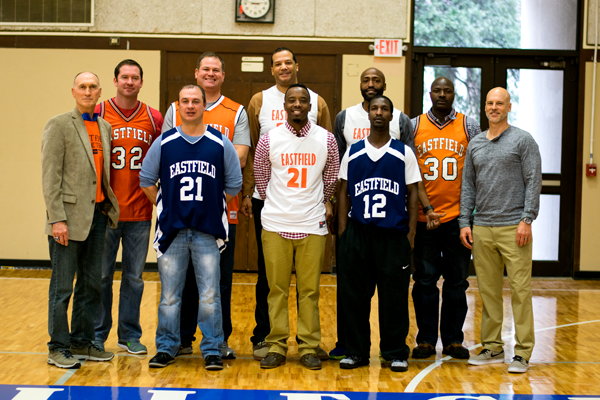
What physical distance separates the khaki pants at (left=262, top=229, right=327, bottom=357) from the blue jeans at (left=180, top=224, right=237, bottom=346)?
1.01 feet

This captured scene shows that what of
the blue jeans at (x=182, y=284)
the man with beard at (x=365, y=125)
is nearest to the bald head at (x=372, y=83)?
the man with beard at (x=365, y=125)

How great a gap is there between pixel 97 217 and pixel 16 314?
5.83 feet

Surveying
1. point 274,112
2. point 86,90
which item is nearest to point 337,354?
point 274,112

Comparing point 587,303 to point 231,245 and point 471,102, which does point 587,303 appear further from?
point 231,245

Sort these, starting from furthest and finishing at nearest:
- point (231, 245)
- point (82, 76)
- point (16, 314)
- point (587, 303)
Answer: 1. point (587, 303)
2. point (16, 314)
3. point (231, 245)
4. point (82, 76)

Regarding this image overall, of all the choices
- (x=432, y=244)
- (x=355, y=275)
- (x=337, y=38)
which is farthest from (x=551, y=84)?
(x=355, y=275)

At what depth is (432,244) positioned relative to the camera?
387 centimetres

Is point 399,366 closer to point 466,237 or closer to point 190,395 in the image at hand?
point 466,237

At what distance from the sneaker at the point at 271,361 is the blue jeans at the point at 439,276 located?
959 millimetres

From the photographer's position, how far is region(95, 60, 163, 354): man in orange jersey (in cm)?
374

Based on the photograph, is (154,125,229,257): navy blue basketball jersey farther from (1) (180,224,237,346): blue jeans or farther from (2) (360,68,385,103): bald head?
(2) (360,68,385,103): bald head

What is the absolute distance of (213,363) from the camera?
349 cm

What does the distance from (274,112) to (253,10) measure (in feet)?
11.6

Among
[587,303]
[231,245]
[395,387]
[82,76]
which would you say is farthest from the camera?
[587,303]
